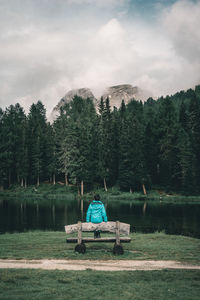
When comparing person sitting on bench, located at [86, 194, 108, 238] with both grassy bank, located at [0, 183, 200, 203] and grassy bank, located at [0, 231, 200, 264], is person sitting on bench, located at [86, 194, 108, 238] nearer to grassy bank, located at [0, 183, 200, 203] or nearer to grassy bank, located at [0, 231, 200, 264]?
grassy bank, located at [0, 231, 200, 264]

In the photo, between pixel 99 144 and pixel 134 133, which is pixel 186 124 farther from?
pixel 99 144

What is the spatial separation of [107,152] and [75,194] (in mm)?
11235

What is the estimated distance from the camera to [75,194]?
58.0 metres

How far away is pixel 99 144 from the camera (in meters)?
60.7

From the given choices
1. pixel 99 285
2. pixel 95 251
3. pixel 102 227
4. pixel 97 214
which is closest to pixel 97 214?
pixel 97 214

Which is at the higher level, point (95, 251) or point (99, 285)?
point (99, 285)

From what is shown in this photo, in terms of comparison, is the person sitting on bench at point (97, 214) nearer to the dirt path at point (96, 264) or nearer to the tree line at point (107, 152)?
the dirt path at point (96, 264)

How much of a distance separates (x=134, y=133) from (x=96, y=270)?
52287 millimetres

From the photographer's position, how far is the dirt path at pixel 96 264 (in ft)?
28.5

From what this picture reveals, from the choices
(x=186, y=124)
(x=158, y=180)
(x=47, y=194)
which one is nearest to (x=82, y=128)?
(x=47, y=194)

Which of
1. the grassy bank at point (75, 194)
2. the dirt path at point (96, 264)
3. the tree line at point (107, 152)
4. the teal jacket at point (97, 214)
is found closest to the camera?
the dirt path at point (96, 264)

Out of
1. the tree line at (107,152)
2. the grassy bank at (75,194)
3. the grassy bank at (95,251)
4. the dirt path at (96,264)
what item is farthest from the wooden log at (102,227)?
the tree line at (107,152)

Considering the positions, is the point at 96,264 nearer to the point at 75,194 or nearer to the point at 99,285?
the point at 99,285

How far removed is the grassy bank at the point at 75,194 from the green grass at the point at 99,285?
141ft
